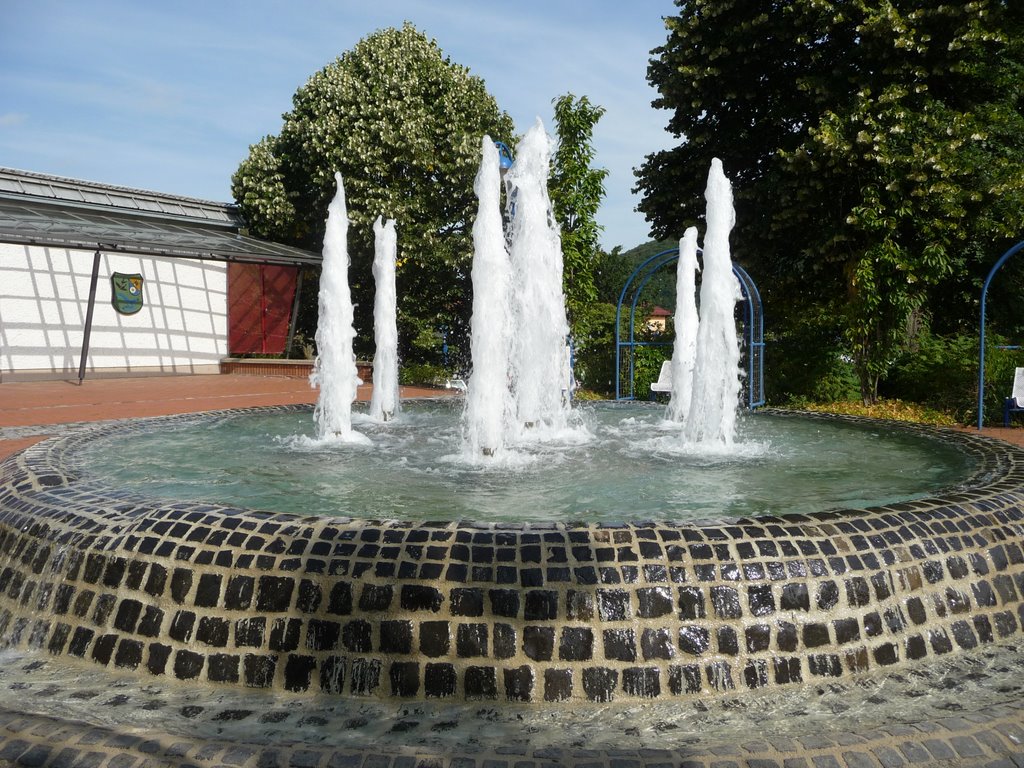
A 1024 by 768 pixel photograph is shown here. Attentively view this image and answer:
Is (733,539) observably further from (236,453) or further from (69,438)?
(69,438)

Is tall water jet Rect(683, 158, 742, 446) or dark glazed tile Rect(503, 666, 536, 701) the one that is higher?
tall water jet Rect(683, 158, 742, 446)

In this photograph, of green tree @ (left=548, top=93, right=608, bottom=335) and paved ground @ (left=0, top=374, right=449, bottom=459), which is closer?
paved ground @ (left=0, top=374, right=449, bottom=459)

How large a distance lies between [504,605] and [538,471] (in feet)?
9.54

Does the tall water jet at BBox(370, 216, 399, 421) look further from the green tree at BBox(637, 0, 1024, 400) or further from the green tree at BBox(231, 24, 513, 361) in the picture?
the green tree at BBox(231, 24, 513, 361)

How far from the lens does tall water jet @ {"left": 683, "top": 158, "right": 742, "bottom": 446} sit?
25.8ft

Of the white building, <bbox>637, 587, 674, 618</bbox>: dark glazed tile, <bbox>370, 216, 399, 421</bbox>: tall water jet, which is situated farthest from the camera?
the white building

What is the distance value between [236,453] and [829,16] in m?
13.1

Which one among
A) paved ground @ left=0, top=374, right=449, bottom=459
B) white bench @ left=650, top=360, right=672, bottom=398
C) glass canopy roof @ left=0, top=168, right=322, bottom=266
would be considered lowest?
paved ground @ left=0, top=374, right=449, bottom=459

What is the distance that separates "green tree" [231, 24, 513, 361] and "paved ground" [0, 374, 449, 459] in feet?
12.8

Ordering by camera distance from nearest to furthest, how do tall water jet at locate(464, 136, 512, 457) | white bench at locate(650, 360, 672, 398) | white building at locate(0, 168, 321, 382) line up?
tall water jet at locate(464, 136, 512, 457), white bench at locate(650, 360, 672, 398), white building at locate(0, 168, 321, 382)

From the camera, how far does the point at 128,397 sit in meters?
15.6

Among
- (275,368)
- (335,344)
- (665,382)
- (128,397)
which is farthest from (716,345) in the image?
(275,368)

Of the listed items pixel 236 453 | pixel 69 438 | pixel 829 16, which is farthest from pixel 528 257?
pixel 829 16

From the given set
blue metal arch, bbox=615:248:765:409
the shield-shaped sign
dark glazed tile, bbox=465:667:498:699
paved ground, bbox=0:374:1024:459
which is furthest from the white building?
dark glazed tile, bbox=465:667:498:699
